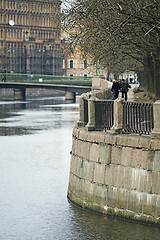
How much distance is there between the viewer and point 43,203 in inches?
887

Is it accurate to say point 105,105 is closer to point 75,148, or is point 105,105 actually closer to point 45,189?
point 75,148

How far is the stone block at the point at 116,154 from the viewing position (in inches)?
687

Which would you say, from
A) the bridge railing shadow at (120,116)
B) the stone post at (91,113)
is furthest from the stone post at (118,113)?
the stone post at (91,113)

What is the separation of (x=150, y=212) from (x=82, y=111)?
17.4ft

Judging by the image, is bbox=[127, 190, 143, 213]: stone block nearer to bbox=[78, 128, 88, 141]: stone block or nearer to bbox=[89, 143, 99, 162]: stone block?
bbox=[89, 143, 99, 162]: stone block

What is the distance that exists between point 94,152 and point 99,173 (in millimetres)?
626

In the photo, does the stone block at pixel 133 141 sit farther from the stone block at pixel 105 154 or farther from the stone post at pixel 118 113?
the stone post at pixel 118 113

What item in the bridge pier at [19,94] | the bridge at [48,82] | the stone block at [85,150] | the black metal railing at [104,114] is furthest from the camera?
the bridge pier at [19,94]

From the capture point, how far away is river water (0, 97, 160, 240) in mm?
17688

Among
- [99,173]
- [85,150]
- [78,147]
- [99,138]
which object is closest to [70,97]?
[78,147]

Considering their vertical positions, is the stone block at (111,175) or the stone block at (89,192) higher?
the stone block at (111,175)

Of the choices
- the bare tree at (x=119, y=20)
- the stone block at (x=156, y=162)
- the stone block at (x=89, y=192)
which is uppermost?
the bare tree at (x=119, y=20)

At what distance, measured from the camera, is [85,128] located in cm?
1962

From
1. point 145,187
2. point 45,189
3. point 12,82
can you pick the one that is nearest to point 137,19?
point 45,189
